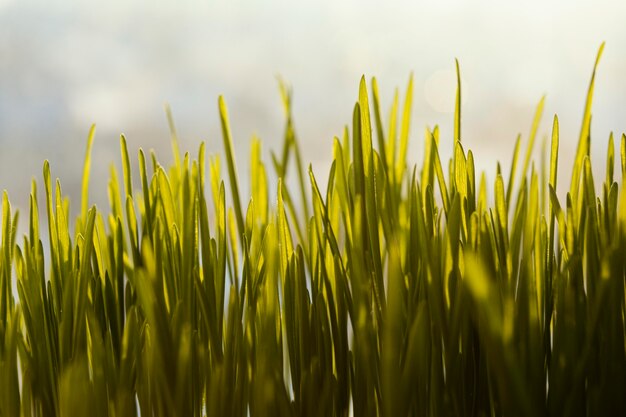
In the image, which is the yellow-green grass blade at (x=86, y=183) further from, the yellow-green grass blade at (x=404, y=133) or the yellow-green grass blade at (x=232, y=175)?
the yellow-green grass blade at (x=404, y=133)

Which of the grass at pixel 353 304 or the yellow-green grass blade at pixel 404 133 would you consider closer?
the grass at pixel 353 304

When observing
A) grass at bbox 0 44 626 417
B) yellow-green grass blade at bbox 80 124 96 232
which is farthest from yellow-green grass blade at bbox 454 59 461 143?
yellow-green grass blade at bbox 80 124 96 232

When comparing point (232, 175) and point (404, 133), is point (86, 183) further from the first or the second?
point (404, 133)

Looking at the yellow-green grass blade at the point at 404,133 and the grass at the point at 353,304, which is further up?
the yellow-green grass blade at the point at 404,133

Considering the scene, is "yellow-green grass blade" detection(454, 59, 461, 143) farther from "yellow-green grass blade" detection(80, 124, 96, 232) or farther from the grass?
"yellow-green grass blade" detection(80, 124, 96, 232)

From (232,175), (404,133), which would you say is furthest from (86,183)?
(404,133)

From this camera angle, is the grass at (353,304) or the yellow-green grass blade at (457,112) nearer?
the grass at (353,304)

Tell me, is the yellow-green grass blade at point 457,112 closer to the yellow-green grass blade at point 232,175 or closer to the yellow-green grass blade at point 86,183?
the yellow-green grass blade at point 232,175

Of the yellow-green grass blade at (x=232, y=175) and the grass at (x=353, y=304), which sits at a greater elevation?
the yellow-green grass blade at (x=232, y=175)

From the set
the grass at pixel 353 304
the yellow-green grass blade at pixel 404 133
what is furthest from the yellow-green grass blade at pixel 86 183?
the yellow-green grass blade at pixel 404 133
